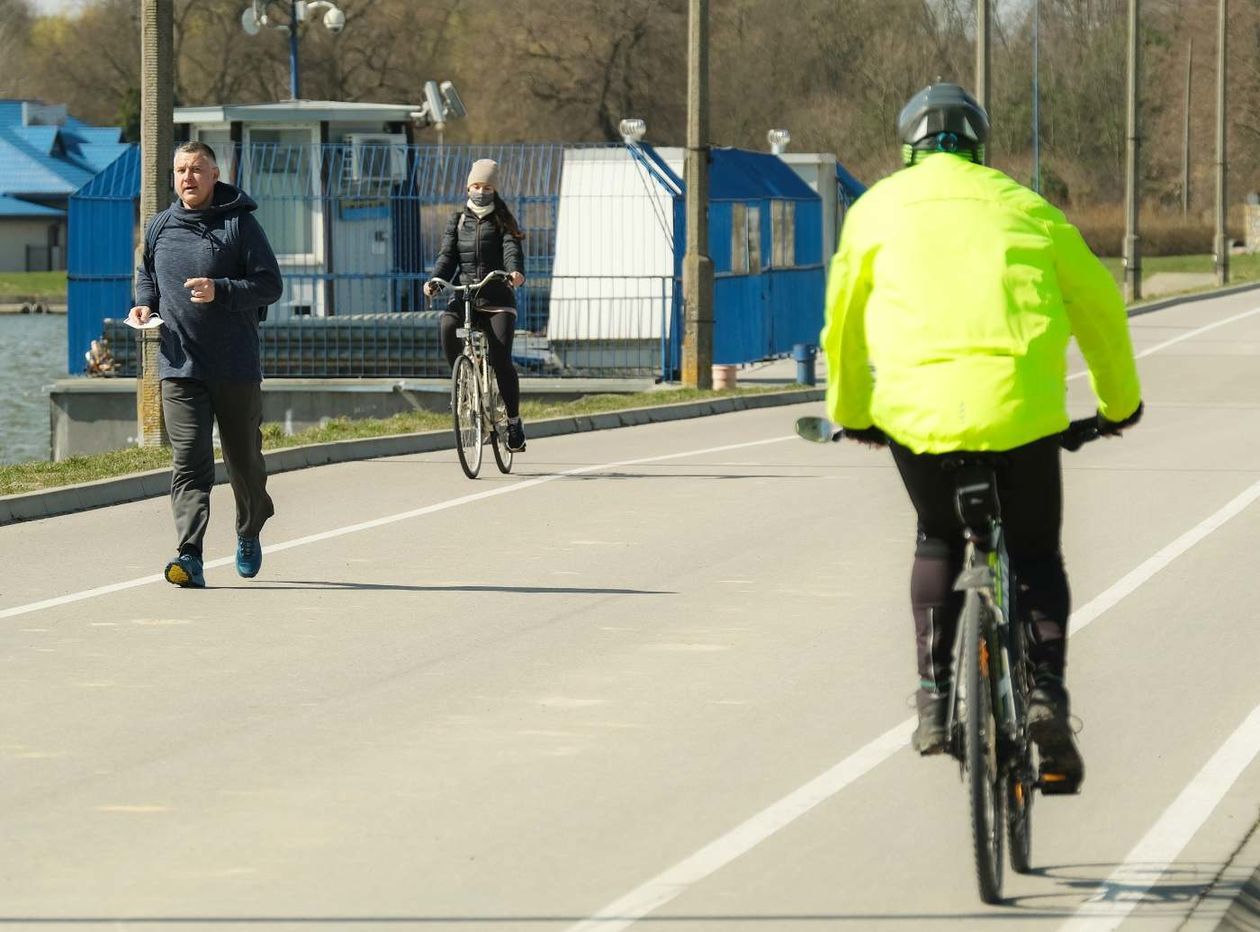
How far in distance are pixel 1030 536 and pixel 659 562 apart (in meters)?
6.00

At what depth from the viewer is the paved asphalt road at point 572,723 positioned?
5.67 meters

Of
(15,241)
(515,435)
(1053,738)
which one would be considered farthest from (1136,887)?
(15,241)

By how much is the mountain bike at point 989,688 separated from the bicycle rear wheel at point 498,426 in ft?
31.7

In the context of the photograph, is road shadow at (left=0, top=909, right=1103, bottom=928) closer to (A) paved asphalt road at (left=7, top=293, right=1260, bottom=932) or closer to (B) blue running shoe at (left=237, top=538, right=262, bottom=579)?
(A) paved asphalt road at (left=7, top=293, right=1260, bottom=932)

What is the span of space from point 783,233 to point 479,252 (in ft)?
53.0

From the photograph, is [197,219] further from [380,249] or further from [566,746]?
[380,249]

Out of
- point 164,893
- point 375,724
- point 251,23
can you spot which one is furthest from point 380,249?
point 164,893

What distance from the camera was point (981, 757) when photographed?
A: 5270mm

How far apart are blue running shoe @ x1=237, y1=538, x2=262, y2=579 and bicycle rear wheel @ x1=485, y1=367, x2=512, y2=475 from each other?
4.51 m

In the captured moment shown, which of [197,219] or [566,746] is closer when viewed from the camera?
[566,746]

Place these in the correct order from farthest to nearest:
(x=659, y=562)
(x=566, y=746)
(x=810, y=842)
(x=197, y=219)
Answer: (x=659, y=562)
(x=197, y=219)
(x=566, y=746)
(x=810, y=842)

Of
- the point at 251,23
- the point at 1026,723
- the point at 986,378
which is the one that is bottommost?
the point at 1026,723

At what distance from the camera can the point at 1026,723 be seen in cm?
559

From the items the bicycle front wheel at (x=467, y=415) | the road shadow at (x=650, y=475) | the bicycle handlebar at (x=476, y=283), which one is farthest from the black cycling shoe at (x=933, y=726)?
the road shadow at (x=650, y=475)
